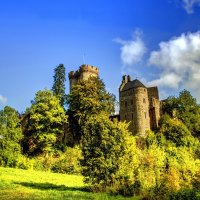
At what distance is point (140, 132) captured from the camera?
2429 inches

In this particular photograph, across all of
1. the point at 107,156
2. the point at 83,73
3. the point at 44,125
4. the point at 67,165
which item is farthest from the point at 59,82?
the point at 107,156

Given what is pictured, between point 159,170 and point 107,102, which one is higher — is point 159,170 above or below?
below

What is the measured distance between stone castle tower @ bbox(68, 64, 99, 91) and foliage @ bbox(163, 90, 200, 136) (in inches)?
647

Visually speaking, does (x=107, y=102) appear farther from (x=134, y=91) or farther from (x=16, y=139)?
(x=16, y=139)

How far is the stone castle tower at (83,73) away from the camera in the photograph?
75.2 m

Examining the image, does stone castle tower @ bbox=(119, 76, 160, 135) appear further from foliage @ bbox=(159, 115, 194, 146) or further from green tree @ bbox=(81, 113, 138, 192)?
green tree @ bbox=(81, 113, 138, 192)

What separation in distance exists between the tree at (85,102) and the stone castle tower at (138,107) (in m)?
4.33

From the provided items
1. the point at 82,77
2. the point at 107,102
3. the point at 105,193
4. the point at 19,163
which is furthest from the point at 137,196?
the point at 82,77

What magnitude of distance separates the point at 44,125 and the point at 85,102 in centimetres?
756

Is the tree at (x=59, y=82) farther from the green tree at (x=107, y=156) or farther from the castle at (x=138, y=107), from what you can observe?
the green tree at (x=107, y=156)

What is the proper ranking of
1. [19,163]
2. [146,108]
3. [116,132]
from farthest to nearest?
[146,108] → [19,163] → [116,132]

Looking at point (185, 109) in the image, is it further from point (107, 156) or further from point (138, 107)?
point (107, 156)

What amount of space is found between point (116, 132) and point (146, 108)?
125ft

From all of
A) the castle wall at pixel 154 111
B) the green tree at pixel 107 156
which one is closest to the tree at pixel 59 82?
the castle wall at pixel 154 111
